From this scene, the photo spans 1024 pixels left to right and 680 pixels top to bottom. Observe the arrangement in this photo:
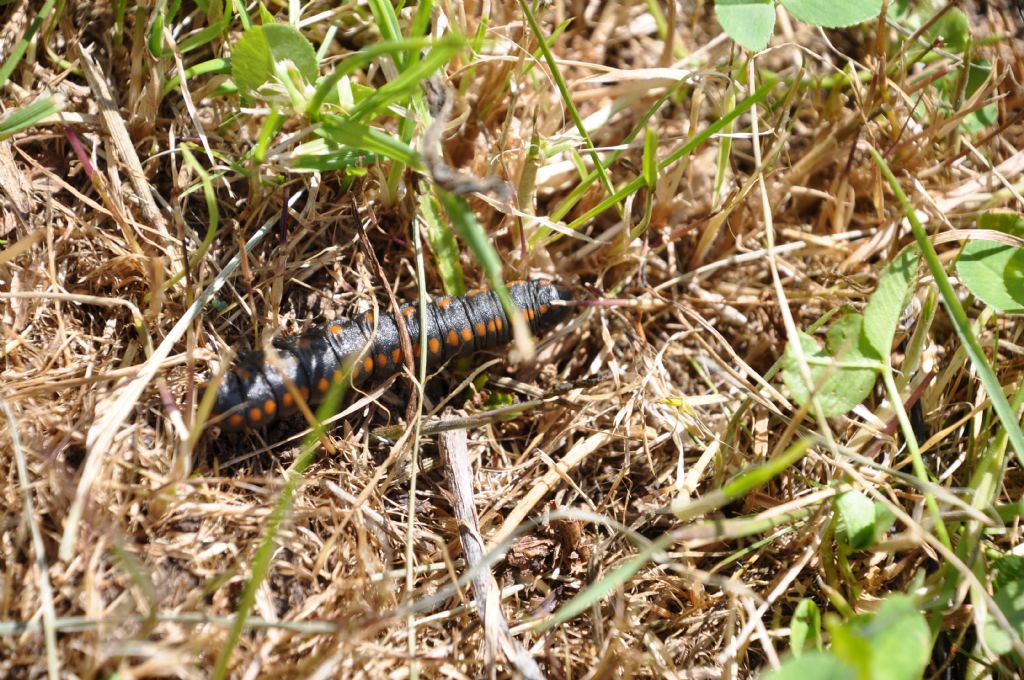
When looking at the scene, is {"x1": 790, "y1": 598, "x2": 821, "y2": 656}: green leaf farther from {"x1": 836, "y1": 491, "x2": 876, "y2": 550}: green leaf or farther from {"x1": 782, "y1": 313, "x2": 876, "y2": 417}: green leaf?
{"x1": 782, "y1": 313, "x2": 876, "y2": 417}: green leaf

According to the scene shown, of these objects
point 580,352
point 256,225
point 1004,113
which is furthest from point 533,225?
Answer: point 1004,113

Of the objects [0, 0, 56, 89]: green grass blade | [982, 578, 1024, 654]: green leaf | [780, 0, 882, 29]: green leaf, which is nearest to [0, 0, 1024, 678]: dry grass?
[0, 0, 56, 89]: green grass blade

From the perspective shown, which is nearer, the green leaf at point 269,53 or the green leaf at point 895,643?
the green leaf at point 895,643

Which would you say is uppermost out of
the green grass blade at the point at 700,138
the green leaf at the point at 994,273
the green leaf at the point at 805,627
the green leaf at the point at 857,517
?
the green grass blade at the point at 700,138

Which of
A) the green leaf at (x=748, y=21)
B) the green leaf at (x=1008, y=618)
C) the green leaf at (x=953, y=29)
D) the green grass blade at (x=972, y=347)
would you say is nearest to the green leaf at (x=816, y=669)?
the green leaf at (x=1008, y=618)

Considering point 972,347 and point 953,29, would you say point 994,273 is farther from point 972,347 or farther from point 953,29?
point 953,29

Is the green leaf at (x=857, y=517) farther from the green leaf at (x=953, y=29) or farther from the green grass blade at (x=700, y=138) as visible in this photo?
the green leaf at (x=953, y=29)

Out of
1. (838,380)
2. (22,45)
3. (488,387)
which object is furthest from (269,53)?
(838,380)
